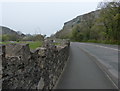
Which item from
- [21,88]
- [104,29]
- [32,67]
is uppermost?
[104,29]

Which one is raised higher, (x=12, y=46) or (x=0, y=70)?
(x=12, y=46)

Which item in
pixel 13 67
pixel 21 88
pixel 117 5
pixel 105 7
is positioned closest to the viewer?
pixel 13 67

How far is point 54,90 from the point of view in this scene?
18.4 feet

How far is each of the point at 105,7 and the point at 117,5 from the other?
415 cm

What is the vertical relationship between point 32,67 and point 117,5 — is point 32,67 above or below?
below

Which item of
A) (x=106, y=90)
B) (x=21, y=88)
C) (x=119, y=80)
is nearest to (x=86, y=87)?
(x=106, y=90)

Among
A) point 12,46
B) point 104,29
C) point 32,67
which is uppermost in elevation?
point 104,29

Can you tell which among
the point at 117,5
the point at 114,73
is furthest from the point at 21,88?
the point at 117,5

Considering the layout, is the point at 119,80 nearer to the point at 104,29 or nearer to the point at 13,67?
the point at 13,67

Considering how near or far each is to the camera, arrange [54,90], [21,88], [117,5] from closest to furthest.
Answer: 1. [21,88]
2. [54,90]
3. [117,5]

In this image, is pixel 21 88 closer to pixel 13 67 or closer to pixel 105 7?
pixel 13 67

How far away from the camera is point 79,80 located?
7051mm

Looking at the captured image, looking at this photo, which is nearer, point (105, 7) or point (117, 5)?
point (117, 5)

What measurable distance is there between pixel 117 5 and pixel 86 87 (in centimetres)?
3450
